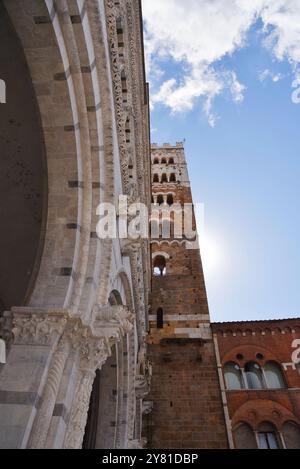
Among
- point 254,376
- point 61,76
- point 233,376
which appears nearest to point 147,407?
point 233,376

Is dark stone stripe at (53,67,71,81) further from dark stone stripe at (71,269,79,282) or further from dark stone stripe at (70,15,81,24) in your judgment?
dark stone stripe at (71,269,79,282)

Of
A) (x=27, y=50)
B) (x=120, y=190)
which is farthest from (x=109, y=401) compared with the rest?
(x=27, y=50)

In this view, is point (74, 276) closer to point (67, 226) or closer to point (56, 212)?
point (67, 226)

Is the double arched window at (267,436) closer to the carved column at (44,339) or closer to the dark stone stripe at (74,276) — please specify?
the dark stone stripe at (74,276)

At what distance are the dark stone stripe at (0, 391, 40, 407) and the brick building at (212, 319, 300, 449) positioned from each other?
960 centimetres

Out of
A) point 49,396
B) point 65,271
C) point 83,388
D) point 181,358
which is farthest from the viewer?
point 181,358

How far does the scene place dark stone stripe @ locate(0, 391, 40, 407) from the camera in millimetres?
2906

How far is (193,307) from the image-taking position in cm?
1445

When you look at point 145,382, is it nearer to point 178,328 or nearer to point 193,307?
point 178,328

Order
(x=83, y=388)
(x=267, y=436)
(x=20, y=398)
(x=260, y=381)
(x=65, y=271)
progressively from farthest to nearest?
(x=260, y=381)
(x=267, y=436)
(x=65, y=271)
(x=83, y=388)
(x=20, y=398)

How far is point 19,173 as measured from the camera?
4871 mm

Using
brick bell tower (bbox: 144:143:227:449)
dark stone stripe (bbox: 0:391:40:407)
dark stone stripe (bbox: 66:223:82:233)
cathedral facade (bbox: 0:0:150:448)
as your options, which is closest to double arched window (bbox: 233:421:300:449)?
brick bell tower (bbox: 144:143:227:449)

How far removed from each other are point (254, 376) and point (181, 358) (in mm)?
3201

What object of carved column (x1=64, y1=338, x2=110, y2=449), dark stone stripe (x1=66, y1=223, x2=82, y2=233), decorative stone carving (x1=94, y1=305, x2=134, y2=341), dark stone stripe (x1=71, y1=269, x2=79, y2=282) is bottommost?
carved column (x1=64, y1=338, x2=110, y2=449)
